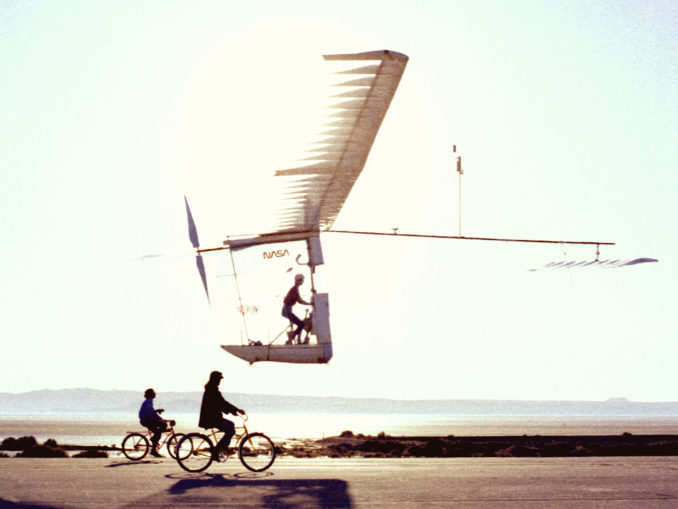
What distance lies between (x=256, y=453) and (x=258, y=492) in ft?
12.4

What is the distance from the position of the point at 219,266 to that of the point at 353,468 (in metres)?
7.77

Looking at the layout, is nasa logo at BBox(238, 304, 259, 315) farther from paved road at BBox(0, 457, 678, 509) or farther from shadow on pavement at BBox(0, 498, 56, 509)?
shadow on pavement at BBox(0, 498, 56, 509)

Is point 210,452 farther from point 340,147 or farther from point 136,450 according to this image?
point 340,147

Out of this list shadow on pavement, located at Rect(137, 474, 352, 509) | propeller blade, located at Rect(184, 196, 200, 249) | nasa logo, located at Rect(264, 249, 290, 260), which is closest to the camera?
shadow on pavement, located at Rect(137, 474, 352, 509)

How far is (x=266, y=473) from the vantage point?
16.7 metres

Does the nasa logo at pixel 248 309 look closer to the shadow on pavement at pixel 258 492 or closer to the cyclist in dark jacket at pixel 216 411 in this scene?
the cyclist in dark jacket at pixel 216 411

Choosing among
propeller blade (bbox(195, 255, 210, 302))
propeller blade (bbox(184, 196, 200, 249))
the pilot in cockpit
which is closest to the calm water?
propeller blade (bbox(184, 196, 200, 249))

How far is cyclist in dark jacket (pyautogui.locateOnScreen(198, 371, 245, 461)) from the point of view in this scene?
55.1 feet

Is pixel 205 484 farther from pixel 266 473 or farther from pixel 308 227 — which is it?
pixel 308 227

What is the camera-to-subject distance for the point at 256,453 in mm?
16859

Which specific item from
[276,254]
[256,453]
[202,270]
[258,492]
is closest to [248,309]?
[276,254]

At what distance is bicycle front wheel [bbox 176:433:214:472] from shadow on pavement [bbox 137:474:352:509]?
1.25m

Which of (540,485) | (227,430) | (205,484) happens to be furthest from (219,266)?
(540,485)

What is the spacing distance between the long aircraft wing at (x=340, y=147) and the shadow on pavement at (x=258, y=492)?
623cm
